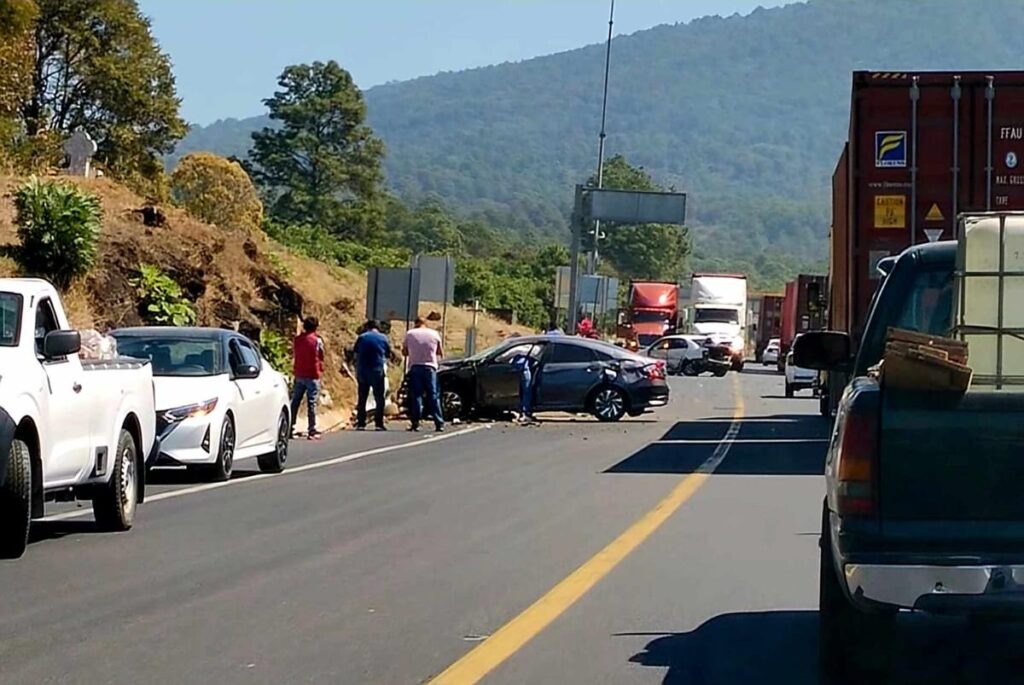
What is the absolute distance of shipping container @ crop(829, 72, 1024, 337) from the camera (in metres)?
20.8

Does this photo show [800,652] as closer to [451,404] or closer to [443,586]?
[443,586]

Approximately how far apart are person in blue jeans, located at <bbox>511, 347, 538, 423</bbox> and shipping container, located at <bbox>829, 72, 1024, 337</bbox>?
29.7ft

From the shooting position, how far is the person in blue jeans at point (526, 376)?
29.8m

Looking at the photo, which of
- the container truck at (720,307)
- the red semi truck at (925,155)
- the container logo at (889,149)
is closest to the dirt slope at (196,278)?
the red semi truck at (925,155)

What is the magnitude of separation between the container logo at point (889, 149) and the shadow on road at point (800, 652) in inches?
491

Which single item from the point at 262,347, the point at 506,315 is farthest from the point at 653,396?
the point at 506,315

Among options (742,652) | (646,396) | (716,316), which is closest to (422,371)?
(646,396)

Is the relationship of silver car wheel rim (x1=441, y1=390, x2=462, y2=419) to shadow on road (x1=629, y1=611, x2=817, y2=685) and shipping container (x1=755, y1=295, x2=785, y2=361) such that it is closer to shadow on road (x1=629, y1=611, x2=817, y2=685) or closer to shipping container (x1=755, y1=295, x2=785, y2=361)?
shadow on road (x1=629, y1=611, x2=817, y2=685)

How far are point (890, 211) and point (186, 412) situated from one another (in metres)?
9.10

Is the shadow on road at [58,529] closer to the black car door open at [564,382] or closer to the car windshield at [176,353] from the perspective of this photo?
the car windshield at [176,353]

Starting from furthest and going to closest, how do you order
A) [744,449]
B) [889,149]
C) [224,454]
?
1. [744,449]
2. [889,149]
3. [224,454]

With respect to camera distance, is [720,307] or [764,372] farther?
[720,307]

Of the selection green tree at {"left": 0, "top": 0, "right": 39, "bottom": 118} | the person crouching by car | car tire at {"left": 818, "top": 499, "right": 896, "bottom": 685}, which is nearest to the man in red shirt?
the person crouching by car

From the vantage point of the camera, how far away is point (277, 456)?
19.4 m
